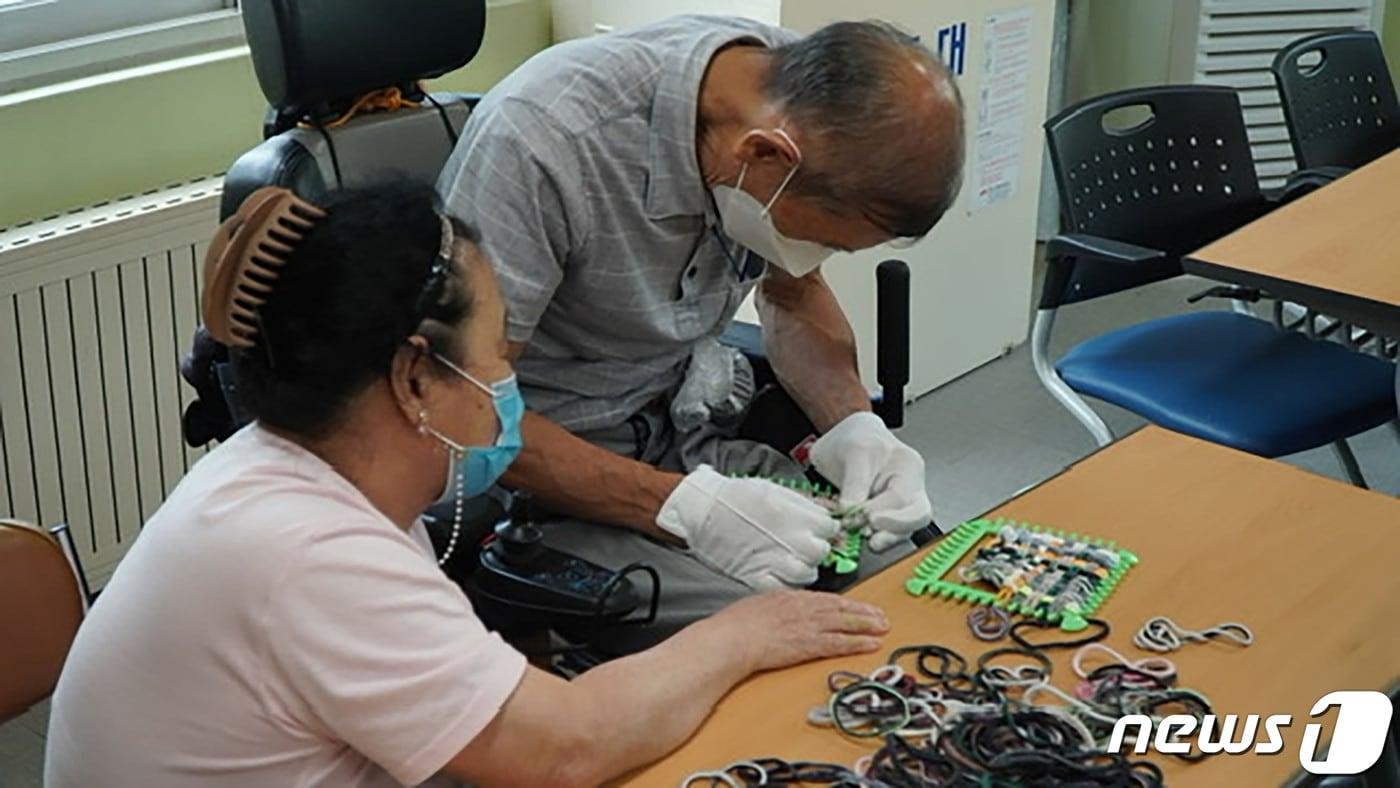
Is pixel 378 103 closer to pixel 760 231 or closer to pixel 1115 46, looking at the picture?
pixel 760 231

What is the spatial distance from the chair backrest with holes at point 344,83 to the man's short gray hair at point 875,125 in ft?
1.55

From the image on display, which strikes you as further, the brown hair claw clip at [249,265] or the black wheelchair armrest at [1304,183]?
the black wheelchair armrest at [1304,183]

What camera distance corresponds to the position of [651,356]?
6.56 ft

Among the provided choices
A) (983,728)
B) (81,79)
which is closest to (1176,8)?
(81,79)

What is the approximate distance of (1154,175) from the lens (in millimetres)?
2910

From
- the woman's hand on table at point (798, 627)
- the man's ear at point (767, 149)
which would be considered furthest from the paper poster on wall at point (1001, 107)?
the woman's hand on table at point (798, 627)

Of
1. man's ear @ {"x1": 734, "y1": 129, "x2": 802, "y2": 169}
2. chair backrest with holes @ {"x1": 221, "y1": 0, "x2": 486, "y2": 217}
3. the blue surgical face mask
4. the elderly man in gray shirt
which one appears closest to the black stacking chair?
the elderly man in gray shirt

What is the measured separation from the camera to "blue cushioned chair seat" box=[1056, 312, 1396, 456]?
2570 mm

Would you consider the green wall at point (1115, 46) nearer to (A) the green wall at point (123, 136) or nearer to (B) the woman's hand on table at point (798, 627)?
(A) the green wall at point (123, 136)

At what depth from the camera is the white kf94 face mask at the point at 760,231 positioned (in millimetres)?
1835

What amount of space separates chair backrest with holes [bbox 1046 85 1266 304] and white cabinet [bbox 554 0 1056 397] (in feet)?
1.90

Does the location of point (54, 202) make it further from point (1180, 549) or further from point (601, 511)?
point (1180, 549)

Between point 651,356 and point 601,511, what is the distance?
22 cm

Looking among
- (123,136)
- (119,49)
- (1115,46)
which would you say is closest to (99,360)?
(123,136)
